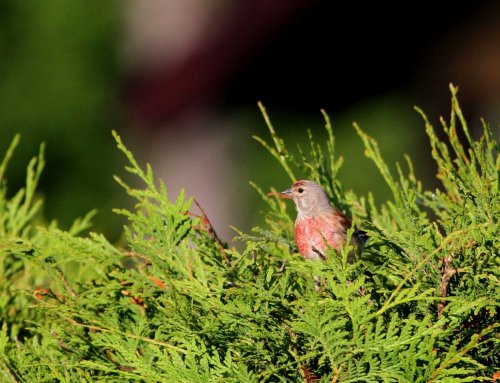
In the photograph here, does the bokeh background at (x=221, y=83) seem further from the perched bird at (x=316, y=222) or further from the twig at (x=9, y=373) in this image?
the twig at (x=9, y=373)

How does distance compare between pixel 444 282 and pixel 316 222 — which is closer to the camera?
pixel 444 282

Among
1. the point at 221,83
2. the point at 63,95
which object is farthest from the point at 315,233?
the point at 221,83

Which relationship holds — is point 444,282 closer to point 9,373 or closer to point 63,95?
point 9,373

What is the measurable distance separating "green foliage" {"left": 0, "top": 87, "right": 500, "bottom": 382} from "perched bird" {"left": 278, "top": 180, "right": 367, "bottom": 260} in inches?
9.9

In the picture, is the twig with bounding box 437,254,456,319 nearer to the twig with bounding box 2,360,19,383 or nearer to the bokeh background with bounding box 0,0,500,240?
the twig with bounding box 2,360,19,383

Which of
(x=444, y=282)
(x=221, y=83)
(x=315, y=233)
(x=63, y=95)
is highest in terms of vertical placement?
(x=63, y=95)

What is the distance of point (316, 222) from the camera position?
3.65 meters

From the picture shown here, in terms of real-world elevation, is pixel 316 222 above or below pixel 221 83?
below

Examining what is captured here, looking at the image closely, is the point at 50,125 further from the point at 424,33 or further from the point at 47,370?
the point at 47,370

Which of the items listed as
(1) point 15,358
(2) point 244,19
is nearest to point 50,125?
(2) point 244,19

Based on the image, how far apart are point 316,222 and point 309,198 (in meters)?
0.26

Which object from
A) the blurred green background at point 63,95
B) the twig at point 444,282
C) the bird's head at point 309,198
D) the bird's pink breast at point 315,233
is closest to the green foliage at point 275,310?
the twig at point 444,282

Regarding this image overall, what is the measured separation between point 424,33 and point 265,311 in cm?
1238

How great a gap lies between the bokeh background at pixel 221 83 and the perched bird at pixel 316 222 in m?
7.57
